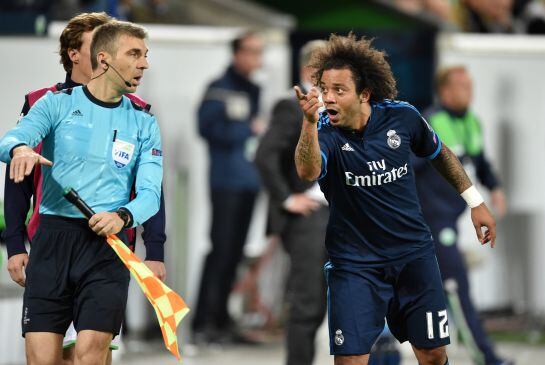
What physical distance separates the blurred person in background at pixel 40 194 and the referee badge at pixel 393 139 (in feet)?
3.79

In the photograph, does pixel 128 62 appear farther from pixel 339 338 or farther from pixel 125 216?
pixel 339 338

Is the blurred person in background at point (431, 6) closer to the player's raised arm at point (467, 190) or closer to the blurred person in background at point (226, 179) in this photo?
the blurred person in background at point (226, 179)

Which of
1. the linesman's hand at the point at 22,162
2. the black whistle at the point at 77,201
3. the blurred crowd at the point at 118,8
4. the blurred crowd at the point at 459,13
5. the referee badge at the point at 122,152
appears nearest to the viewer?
the linesman's hand at the point at 22,162

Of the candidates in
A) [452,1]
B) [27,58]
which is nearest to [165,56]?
[27,58]

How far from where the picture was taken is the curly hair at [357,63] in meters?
6.11

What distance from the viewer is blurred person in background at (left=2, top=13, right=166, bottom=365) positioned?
5.97 m

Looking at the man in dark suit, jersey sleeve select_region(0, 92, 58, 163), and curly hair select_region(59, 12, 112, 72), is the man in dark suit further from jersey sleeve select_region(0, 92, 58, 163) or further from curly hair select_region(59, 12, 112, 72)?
jersey sleeve select_region(0, 92, 58, 163)

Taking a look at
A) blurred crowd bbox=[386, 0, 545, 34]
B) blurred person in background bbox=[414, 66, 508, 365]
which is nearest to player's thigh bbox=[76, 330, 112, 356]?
blurred person in background bbox=[414, 66, 508, 365]

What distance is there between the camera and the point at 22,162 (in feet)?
17.0

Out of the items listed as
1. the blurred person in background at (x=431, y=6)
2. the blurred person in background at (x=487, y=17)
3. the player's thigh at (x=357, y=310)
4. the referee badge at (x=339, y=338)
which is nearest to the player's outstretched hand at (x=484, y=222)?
the player's thigh at (x=357, y=310)

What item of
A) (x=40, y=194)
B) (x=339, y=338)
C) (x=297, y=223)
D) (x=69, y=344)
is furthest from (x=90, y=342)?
(x=297, y=223)

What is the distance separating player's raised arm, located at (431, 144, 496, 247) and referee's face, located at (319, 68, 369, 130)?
560 mm

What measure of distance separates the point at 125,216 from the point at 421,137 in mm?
1631

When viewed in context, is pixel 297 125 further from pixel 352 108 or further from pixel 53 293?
pixel 53 293
